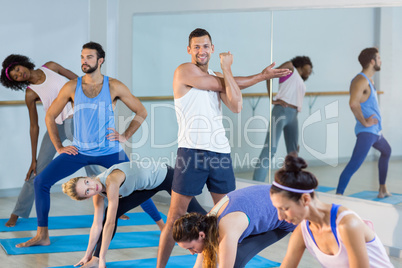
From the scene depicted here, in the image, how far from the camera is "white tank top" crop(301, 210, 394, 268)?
185cm

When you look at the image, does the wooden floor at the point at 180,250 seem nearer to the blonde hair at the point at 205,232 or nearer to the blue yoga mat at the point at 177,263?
the blue yoga mat at the point at 177,263

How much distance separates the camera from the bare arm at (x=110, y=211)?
323 centimetres

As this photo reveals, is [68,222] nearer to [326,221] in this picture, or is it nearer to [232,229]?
[232,229]

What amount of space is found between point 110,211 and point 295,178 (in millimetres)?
1633

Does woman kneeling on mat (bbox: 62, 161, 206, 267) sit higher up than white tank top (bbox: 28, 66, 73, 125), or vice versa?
white tank top (bbox: 28, 66, 73, 125)

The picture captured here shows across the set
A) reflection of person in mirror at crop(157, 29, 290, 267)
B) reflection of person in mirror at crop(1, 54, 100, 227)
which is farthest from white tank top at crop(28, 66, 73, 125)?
reflection of person in mirror at crop(157, 29, 290, 267)

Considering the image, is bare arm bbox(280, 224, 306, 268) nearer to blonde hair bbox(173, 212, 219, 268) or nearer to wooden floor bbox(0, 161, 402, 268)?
blonde hair bbox(173, 212, 219, 268)

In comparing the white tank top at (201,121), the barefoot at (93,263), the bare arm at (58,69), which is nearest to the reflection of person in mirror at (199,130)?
the white tank top at (201,121)

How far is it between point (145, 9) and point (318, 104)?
1.91 metres

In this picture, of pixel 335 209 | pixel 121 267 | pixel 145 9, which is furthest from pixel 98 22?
pixel 335 209

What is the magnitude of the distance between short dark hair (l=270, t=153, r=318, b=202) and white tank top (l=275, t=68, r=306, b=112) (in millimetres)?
2419

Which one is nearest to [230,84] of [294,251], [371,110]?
[294,251]

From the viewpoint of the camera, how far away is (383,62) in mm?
3699

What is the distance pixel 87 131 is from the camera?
380cm
